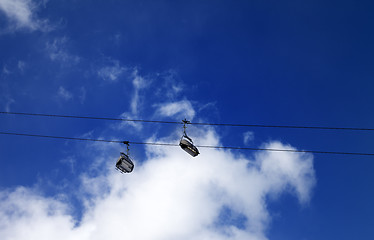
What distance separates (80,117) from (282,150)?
1000 centimetres

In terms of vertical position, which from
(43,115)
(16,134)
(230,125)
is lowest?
(16,134)

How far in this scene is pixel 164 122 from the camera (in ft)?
48.0

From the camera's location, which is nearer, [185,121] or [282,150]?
[282,150]

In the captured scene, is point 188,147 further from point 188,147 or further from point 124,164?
point 124,164

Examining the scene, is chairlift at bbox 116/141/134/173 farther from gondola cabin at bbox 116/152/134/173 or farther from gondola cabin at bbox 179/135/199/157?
gondola cabin at bbox 179/135/199/157

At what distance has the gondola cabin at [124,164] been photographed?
638 inches

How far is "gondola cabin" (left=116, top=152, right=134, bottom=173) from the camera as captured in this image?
16203mm

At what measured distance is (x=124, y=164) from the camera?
53.4ft

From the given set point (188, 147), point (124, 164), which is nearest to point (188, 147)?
point (188, 147)

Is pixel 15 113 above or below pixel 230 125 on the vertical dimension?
below

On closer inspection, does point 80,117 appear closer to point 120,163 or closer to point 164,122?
point 120,163

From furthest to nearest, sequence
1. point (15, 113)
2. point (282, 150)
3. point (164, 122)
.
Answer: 1. point (15, 113)
2. point (164, 122)
3. point (282, 150)

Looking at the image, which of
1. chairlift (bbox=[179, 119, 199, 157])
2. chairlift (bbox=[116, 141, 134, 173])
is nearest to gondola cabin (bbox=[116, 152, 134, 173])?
chairlift (bbox=[116, 141, 134, 173])

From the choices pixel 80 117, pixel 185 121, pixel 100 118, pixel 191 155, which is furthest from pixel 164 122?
pixel 80 117
